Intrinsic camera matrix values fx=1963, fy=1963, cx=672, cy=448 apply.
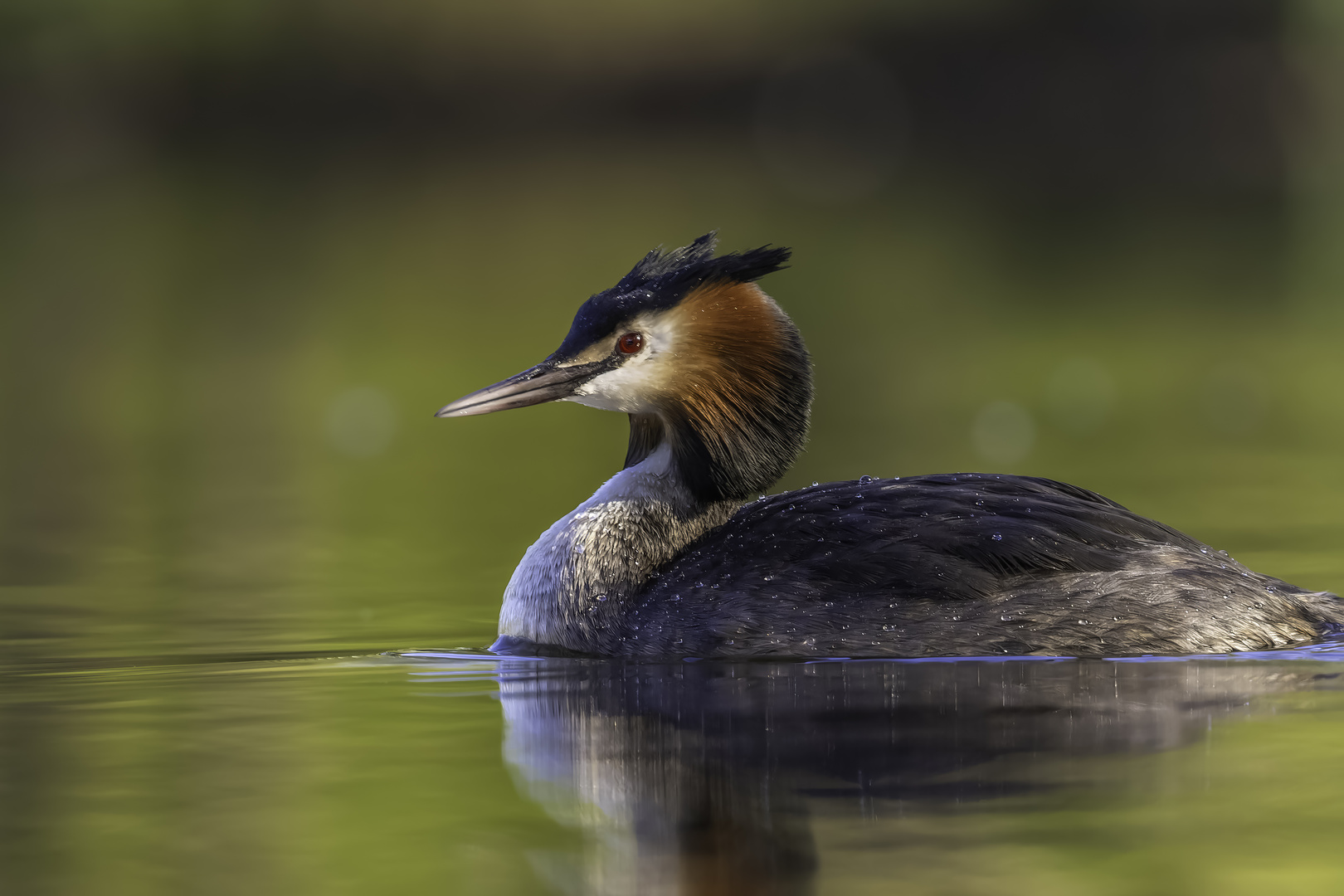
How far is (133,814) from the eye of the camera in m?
5.63

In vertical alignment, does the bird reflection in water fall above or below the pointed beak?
below

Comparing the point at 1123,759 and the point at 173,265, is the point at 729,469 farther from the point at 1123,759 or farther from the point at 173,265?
the point at 173,265

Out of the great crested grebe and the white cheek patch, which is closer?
the great crested grebe

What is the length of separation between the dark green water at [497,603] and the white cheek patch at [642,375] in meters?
1.19

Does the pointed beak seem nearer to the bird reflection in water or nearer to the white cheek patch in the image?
the white cheek patch

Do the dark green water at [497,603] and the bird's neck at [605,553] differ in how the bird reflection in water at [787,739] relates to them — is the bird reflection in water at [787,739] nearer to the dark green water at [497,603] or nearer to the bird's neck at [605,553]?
the dark green water at [497,603]

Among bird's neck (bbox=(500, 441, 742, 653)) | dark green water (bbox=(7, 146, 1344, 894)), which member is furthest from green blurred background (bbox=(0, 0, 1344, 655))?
bird's neck (bbox=(500, 441, 742, 653))

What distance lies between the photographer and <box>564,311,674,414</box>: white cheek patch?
27.7 ft

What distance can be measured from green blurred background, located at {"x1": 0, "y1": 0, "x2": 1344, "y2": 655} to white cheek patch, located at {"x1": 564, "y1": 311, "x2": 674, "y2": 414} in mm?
1198

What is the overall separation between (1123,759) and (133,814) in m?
2.91

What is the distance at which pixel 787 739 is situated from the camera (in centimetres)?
625

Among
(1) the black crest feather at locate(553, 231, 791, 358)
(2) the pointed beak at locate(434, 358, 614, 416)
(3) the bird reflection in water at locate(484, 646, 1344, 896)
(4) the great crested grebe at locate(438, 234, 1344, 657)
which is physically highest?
(1) the black crest feather at locate(553, 231, 791, 358)

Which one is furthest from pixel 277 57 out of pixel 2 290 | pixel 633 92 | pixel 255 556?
A: pixel 255 556

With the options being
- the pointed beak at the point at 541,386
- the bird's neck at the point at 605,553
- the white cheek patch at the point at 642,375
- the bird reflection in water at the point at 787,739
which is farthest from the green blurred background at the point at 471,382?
the white cheek patch at the point at 642,375
